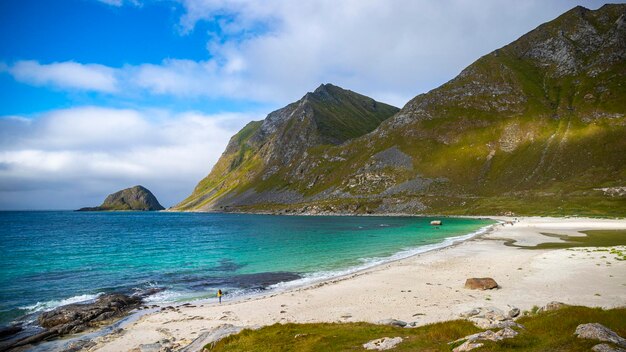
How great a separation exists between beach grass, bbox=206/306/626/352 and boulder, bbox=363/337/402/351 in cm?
33

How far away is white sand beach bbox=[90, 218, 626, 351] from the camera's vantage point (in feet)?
84.4

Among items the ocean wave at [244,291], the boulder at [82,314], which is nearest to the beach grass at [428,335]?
the boulder at [82,314]

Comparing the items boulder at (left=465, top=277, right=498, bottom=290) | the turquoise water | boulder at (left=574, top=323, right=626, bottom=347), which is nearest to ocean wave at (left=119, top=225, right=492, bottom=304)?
the turquoise water

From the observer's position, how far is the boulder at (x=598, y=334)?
1127 cm

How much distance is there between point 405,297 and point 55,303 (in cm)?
3517

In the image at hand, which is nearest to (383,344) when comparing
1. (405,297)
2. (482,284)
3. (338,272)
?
(405,297)

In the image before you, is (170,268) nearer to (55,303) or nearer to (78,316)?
(55,303)

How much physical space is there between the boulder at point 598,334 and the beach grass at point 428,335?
12.2 inches

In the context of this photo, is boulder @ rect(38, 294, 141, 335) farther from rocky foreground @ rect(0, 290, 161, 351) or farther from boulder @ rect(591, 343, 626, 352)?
boulder @ rect(591, 343, 626, 352)

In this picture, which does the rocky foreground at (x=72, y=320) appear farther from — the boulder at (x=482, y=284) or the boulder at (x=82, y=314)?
the boulder at (x=482, y=284)

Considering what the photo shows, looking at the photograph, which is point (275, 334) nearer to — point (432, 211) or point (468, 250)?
point (468, 250)

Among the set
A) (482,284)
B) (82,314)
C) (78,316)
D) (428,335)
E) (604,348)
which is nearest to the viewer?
(604,348)

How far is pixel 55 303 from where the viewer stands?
34938 millimetres

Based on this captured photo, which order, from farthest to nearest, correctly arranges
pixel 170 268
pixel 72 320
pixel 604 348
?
pixel 170 268 < pixel 72 320 < pixel 604 348
